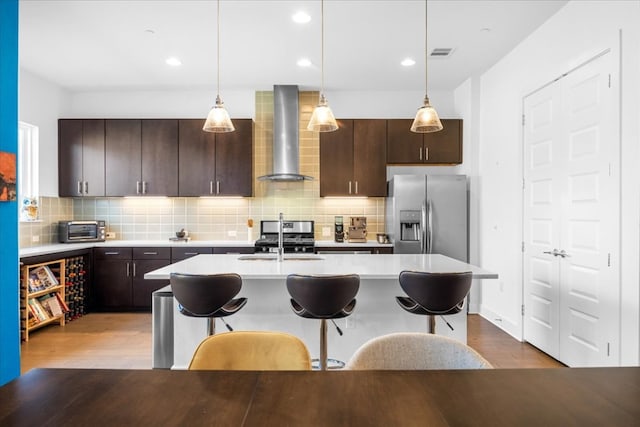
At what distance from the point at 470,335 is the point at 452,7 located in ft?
10.1

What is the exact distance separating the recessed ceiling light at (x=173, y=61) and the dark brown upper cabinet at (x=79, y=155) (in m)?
1.46

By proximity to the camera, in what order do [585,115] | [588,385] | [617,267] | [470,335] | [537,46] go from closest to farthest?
[588,385]
[617,267]
[585,115]
[537,46]
[470,335]

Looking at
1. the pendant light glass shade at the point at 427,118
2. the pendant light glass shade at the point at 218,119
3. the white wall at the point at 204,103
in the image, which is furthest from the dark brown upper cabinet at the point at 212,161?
the pendant light glass shade at the point at 427,118

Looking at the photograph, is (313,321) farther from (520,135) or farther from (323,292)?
(520,135)

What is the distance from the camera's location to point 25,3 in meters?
3.09

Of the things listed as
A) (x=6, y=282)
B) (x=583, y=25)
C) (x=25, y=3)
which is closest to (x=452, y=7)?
(x=583, y=25)

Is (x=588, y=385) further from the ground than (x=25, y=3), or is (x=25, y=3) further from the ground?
(x=25, y=3)

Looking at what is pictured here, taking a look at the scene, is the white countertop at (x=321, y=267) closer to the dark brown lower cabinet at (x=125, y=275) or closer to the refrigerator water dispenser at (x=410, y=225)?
the refrigerator water dispenser at (x=410, y=225)

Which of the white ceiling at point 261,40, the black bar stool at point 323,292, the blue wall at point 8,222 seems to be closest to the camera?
the black bar stool at point 323,292

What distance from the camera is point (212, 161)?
16.6 ft

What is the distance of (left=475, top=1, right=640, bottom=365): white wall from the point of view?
247cm

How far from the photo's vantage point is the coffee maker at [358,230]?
16.7 feet

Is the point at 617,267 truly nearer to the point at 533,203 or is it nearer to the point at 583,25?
the point at 533,203

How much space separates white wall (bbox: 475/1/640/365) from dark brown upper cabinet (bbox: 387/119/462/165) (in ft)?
1.20
